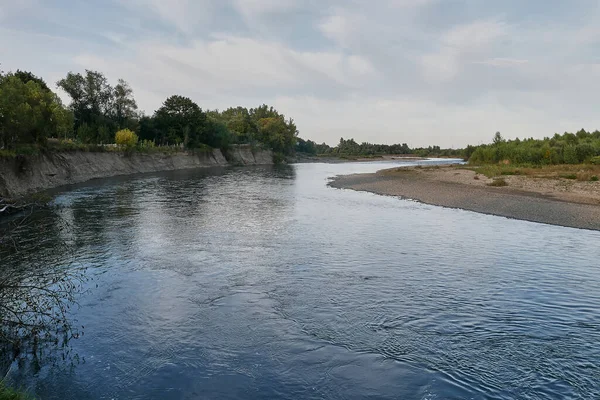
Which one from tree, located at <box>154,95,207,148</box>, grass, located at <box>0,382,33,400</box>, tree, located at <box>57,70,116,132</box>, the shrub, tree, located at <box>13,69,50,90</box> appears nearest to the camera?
grass, located at <box>0,382,33,400</box>

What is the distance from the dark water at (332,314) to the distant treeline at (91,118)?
23387 mm

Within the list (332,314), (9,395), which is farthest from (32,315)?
(332,314)

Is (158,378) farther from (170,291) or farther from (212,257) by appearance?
(212,257)

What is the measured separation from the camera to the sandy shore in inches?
1271

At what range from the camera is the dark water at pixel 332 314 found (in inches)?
389

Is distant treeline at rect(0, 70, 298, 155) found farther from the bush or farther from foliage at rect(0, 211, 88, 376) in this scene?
foliage at rect(0, 211, 88, 376)

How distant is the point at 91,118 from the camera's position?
91.1m

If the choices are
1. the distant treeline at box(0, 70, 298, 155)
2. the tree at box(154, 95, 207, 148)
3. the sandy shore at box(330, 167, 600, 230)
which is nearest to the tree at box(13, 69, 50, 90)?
the distant treeline at box(0, 70, 298, 155)

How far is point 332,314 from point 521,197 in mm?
35095

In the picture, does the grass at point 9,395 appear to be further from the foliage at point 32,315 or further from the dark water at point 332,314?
the foliage at point 32,315

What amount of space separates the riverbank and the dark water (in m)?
9.01

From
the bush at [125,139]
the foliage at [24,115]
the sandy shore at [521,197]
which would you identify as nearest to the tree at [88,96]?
the bush at [125,139]

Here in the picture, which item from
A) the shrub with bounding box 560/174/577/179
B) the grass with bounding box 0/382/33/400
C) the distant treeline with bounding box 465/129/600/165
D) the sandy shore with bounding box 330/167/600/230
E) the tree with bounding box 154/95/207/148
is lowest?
the grass with bounding box 0/382/33/400

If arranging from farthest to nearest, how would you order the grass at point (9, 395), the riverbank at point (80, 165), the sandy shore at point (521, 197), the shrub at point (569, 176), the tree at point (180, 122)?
1. the tree at point (180, 122)
2. the shrub at point (569, 176)
3. the riverbank at point (80, 165)
4. the sandy shore at point (521, 197)
5. the grass at point (9, 395)
